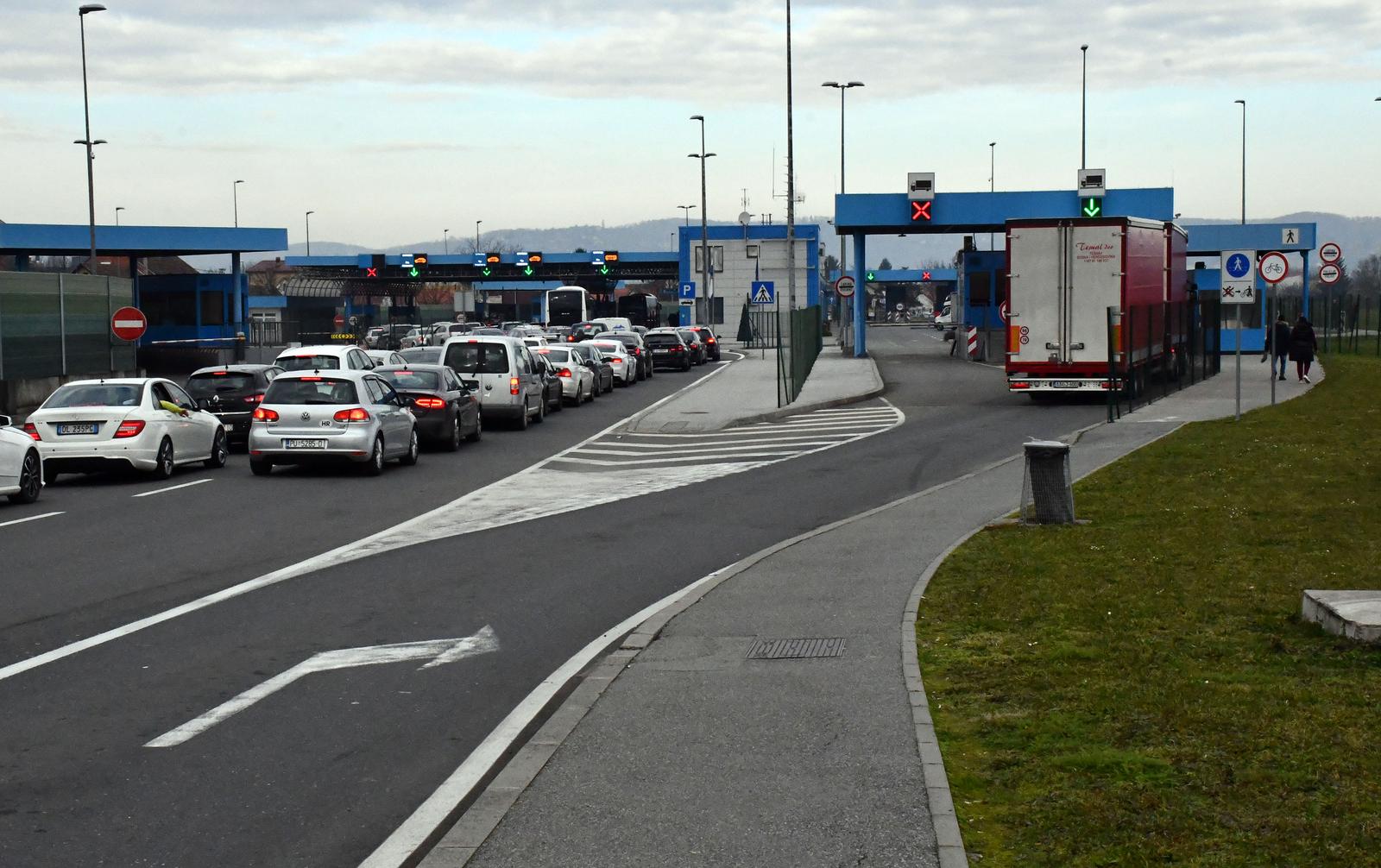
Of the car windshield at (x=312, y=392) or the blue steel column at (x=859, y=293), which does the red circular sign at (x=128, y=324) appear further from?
the blue steel column at (x=859, y=293)

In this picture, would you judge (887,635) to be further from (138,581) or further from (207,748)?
(138,581)

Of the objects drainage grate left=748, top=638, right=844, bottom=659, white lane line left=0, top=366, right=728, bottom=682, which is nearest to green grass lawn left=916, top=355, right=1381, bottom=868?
drainage grate left=748, top=638, right=844, bottom=659

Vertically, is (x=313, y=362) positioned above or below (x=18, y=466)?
above

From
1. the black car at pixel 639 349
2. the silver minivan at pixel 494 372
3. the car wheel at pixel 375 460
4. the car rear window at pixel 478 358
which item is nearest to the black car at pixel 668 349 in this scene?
the black car at pixel 639 349

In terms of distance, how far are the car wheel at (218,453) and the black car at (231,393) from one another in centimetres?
210

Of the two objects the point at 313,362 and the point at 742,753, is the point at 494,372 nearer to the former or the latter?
the point at 313,362

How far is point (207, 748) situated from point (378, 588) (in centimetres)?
515

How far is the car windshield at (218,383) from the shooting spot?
2719 centimetres

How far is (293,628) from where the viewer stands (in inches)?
442

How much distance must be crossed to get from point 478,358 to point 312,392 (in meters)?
8.93

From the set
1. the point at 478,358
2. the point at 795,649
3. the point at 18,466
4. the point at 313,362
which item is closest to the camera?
the point at 795,649

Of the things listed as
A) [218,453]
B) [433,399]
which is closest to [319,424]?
[218,453]

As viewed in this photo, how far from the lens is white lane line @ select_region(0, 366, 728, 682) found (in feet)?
34.2

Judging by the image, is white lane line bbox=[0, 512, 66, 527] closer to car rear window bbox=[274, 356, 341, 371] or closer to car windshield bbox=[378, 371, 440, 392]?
car windshield bbox=[378, 371, 440, 392]
